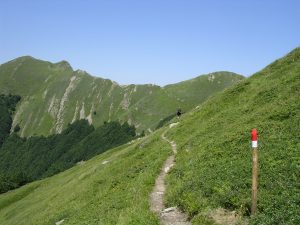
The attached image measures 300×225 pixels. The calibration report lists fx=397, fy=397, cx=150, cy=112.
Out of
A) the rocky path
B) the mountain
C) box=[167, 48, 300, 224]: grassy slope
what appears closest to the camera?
box=[167, 48, 300, 224]: grassy slope

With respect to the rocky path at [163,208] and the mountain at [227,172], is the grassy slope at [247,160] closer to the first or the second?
the mountain at [227,172]

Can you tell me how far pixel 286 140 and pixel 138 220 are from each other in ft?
39.5

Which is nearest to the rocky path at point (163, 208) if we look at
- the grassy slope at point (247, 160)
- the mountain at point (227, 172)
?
the mountain at point (227, 172)

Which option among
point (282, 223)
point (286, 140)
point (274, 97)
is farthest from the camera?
point (274, 97)

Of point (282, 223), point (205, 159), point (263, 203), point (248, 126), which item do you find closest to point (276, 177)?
point (263, 203)

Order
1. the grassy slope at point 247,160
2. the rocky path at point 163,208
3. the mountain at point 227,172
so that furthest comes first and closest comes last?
the rocky path at point 163,208 → the mountain at point 227,172 → the grassy slope at point 247,160

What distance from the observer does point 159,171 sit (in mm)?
36406

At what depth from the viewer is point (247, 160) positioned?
87.2 feet

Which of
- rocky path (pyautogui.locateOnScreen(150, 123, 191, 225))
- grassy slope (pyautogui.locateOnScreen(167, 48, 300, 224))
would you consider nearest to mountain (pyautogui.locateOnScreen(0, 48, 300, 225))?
grassy slope (pyautogui.locateOnScreen(167, 48, 300, 224))

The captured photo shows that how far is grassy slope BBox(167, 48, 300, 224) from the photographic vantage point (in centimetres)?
1952

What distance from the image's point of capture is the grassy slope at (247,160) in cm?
1952

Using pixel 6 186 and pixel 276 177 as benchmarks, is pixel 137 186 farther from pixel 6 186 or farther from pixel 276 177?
pixel 6 186

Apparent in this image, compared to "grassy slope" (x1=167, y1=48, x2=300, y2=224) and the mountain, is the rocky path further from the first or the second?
"grassy slope" (x1=167, y1=48, x2=300, y2=224)

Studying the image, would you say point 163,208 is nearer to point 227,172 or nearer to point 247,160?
point 227,172
